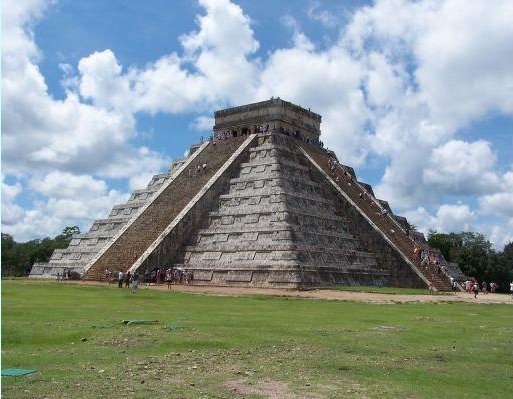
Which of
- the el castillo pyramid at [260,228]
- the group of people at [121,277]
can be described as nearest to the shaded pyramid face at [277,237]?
the el castillo pyramid at [260,228]

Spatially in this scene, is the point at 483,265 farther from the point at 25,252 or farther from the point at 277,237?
the point at 25,252

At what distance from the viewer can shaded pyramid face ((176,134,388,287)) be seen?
29.0 metres

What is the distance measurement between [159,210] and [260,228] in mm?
7121

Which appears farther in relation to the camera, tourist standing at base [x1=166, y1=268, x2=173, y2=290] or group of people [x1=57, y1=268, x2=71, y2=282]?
group of people [x1=57, y1=268, x2=71, y2=282]

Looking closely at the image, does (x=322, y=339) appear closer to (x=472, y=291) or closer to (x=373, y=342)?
(x=373, y=342)

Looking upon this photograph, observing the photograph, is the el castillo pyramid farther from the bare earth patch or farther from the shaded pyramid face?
the bare earth patch

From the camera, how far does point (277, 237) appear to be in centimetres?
3005

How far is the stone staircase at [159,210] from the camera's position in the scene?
1248 inches

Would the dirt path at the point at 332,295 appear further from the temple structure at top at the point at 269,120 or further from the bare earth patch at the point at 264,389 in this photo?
the temple structure at top at the point at 269,120

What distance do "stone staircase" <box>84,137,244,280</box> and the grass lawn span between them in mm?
14928

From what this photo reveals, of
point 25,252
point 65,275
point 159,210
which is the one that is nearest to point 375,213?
point 159,210

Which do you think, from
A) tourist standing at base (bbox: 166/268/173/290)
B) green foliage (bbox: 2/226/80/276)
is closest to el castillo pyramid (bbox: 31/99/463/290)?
tourist standing at base (bbox: 166/268/173/290)

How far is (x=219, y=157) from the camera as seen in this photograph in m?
40.5

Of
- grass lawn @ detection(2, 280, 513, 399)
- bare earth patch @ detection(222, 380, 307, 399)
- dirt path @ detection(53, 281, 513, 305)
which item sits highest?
dirt path @ detection(53, 281, 513, 305)
